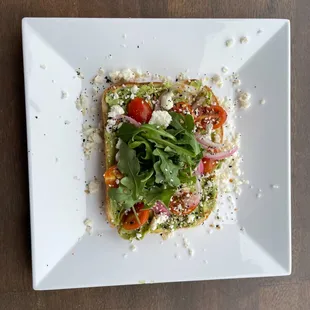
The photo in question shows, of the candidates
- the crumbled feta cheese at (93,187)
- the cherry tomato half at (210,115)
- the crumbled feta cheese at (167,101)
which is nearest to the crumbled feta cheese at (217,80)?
the cherry tomato half at (210,115)

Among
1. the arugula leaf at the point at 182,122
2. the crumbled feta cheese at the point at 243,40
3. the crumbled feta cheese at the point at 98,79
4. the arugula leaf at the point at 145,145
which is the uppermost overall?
the crumbled feta cheese at the point at 243,40

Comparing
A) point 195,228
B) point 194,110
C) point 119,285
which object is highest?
point 194,110

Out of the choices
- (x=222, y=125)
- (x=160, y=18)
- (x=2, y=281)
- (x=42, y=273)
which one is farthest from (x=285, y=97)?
(x=2, y=281)

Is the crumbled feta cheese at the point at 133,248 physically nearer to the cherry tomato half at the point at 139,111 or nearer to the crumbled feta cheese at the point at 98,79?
the cherry tomato half at the point at 139,111

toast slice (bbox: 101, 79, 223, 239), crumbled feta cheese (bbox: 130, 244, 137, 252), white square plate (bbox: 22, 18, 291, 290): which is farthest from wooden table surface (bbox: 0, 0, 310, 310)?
toast slice (bbox: 101, 79, 223, 239)

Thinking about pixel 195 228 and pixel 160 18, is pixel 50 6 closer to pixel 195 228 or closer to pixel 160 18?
pixel 160 18

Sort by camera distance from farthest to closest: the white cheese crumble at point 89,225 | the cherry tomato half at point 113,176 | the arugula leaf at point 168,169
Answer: the white cheese crumble at point 89,225 → the cherry tomato half at point 113,176 → the arugula leaf at point 168,169
